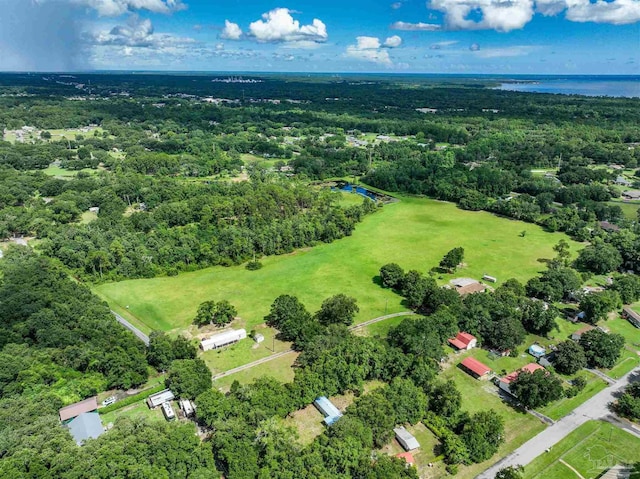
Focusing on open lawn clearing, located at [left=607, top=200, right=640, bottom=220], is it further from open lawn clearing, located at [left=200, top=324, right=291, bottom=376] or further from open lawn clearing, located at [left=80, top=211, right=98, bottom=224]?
open lawn clearing, located at [left=80, top=211, right=98, bottom=224]

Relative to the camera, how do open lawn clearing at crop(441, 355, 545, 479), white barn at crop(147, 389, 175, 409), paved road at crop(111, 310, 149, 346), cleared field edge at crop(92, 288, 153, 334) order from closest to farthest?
open lawn clearing at crop(441, 355, 545, 479) → white barn at crop(147, 389, 175, 409) → paved road at crop(111, 310, 149, 346) → cleared field edge at crop(92, 288, 153, 334)

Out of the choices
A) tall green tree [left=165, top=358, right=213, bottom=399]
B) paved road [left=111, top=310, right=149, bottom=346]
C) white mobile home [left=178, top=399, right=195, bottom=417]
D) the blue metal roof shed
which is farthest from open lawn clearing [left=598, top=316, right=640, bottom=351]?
paved road [left=111, top=310, right=149, bottom=346]

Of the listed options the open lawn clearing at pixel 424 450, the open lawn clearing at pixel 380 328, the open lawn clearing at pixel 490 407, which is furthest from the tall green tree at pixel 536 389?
the open lawn clearing at pixel 380 328

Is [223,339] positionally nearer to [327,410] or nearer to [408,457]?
[327,410]

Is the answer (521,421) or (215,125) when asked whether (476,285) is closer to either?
(521,421)

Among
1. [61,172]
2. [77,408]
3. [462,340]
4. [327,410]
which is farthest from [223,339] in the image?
[61,172]

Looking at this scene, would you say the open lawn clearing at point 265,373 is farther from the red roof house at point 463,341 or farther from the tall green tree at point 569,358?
the tall green tree at point 569,358

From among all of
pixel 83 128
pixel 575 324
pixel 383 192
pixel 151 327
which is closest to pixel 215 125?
pixel 83 128
